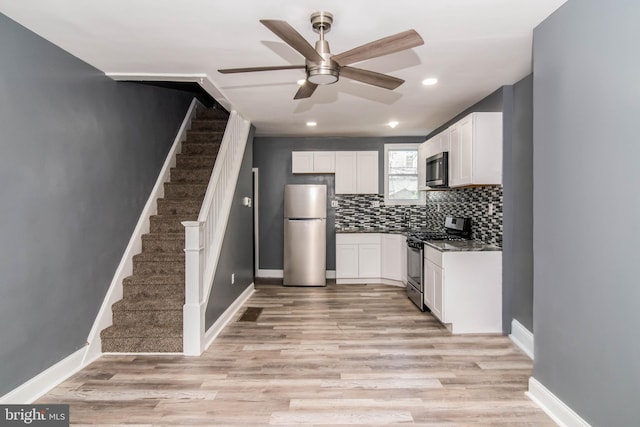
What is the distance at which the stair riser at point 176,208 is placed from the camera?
425 centimetres

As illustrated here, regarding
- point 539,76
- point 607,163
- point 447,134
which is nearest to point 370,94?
point 447,134

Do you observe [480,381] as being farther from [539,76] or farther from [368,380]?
[539,76]

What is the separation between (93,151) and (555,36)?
356 cm

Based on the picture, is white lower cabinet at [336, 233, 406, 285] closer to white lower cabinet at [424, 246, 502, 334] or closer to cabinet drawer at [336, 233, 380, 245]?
cabinet drawer at [336, 233, 380, 245]

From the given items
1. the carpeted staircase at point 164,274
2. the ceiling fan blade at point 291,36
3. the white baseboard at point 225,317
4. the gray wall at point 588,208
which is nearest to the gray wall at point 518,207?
the gray wall at point 588,208

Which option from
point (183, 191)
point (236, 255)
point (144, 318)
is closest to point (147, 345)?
point (144, 318)

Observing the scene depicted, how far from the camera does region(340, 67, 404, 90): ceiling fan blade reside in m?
2.12

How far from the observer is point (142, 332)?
3205 mm

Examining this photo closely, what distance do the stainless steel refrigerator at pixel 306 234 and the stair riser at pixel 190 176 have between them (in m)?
1.39

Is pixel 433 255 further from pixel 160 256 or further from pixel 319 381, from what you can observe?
pixel 160 256

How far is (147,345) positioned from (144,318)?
0.27m

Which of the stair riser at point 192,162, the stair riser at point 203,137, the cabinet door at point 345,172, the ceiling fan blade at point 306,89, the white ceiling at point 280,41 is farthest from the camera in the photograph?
the cabinet door at point 345,172

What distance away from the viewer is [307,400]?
241 cm

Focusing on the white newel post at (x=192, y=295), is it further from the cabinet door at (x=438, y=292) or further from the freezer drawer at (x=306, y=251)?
the freezer drawer at (x=306, y=251)
